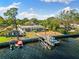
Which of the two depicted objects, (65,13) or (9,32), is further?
(65,13)

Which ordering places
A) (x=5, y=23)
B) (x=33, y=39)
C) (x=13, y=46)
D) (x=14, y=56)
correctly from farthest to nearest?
(x=5, y=23) < (x=33, y=39) < (x=13, y=46) < (x=14, y=56)

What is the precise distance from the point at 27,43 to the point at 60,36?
3166 cm

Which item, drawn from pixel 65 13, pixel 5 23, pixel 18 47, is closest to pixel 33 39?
pixel 18 47

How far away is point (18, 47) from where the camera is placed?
3174 inches

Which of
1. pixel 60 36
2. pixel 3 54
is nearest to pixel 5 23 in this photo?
pixel 60 36

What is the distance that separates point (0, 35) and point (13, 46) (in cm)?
3025

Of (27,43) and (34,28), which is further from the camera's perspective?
(34,28)

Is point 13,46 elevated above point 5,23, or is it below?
below

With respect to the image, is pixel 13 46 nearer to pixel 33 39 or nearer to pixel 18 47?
pixel 18 47

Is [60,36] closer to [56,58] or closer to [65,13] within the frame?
[56,58]

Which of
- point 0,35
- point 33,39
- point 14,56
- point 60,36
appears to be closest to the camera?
point 14,56

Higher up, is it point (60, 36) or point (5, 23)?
point (5, 23)

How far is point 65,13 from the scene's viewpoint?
193 metres

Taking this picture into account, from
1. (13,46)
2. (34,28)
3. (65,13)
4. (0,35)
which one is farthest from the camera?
(65,13)
